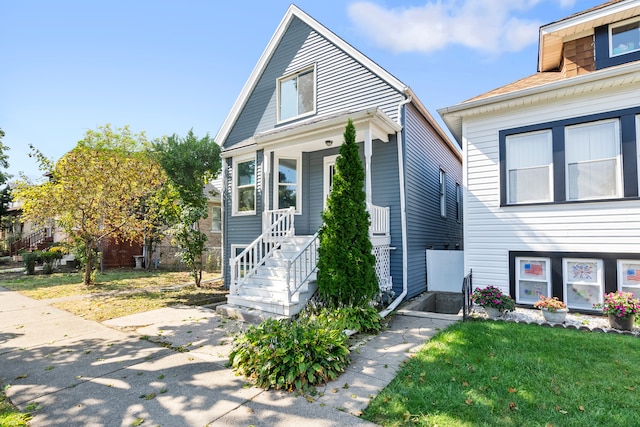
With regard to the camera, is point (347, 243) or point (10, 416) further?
point (347, 243)

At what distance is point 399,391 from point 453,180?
38.3ft

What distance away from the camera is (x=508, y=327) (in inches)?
219

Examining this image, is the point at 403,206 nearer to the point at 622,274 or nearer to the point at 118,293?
the point at 622,274

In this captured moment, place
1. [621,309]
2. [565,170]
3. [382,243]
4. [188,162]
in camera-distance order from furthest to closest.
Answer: [188,162] → [382,243] → [565,170] → [621,309]

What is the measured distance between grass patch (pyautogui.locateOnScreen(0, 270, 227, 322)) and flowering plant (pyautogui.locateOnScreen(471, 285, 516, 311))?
6.73 metres

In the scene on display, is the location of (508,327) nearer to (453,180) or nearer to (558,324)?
(558,324)

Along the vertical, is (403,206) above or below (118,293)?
above

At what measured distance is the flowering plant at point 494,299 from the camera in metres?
6.22

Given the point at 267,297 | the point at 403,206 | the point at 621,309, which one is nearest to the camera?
the point at 621,309

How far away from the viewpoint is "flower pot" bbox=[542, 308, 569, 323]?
572cm

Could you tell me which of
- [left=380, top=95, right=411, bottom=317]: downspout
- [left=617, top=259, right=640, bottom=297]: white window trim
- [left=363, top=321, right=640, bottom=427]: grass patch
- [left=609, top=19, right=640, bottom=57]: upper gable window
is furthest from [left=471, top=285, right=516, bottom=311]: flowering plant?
[left=609, top=19, right=640, bottom=57]: upper gable window

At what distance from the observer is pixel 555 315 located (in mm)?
5770

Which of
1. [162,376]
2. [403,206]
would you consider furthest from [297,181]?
[162,376]

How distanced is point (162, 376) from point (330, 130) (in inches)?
229
